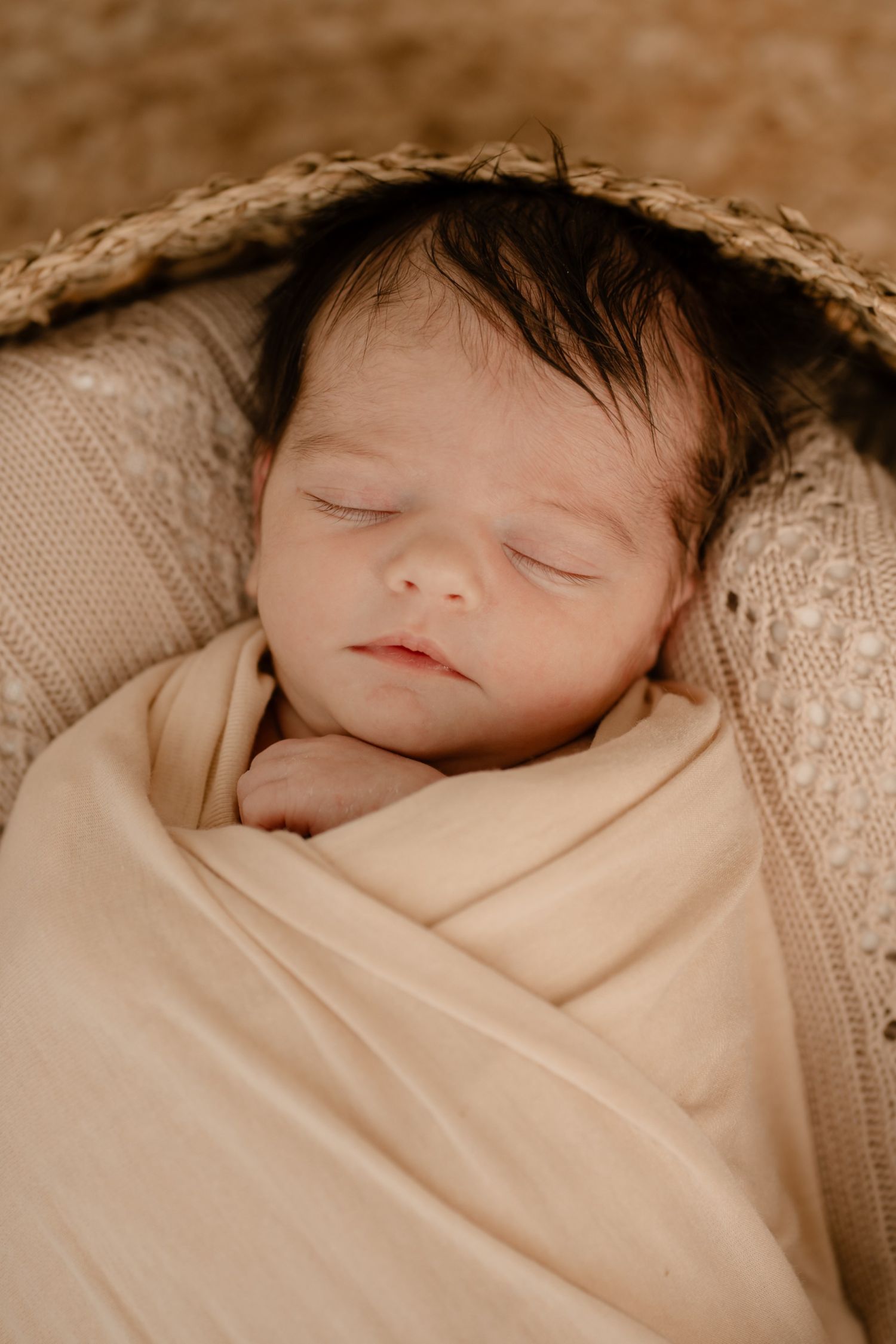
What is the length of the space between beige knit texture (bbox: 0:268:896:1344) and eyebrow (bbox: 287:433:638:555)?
0.19 meters

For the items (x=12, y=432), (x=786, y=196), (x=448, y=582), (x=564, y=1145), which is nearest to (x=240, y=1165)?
(x=564, y=1145)

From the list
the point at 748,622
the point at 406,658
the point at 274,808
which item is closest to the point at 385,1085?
the point at 274,808

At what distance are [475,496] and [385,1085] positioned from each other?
54cm

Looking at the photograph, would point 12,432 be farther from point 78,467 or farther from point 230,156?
point 230,156

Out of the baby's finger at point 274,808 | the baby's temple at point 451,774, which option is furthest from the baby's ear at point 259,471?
the baby's finger at point 274,808

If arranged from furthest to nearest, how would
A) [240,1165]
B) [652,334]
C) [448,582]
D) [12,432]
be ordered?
[12,432], [652,334], [448,582], [240,1165]

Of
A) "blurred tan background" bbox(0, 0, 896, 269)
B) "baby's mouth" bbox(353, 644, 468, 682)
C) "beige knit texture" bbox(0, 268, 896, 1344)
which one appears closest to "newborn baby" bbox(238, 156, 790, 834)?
"baby's mouth" bbox(353, 644, 468, 682)

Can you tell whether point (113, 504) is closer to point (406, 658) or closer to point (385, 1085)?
point (406, 658)

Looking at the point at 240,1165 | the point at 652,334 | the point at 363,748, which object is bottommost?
the point at 240,1165

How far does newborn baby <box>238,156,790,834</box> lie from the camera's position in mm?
1036

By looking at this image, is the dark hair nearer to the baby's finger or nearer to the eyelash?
the eyelash

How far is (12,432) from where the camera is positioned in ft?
4.06

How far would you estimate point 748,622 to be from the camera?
1.20 metres

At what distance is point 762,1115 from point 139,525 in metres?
0.98
